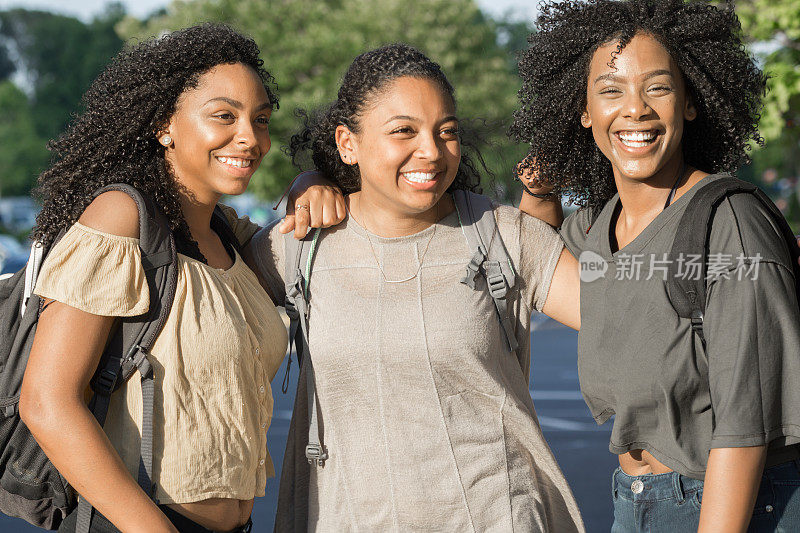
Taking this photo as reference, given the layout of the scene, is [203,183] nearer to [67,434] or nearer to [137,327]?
[137,327]

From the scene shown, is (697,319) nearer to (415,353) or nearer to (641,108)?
(641,108)

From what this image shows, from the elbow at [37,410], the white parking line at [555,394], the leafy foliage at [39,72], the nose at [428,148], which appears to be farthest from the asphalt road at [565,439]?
the leafy foliage at [39,72]

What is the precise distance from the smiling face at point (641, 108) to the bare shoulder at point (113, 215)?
138 centimetres

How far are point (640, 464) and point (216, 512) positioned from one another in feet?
3.97

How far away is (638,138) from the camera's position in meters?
2.55

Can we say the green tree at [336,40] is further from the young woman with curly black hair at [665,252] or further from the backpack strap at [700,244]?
the backpack strap at [700,244]

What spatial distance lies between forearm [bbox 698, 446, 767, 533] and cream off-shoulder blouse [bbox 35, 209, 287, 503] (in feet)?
4.17

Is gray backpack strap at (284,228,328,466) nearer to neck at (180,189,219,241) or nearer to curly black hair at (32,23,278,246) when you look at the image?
neck at (180,189,219,241)

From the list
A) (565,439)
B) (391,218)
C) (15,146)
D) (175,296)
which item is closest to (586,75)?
(391,218)

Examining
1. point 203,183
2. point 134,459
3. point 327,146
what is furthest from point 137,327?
point 327,146

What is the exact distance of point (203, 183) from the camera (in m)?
2.78

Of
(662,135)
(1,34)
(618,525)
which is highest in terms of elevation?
(1,34)

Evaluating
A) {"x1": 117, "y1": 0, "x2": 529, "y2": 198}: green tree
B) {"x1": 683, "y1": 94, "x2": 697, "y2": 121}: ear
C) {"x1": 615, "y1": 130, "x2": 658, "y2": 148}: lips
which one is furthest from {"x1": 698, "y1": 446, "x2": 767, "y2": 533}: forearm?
{"x1": 117, "y1": 0, "x2": 529, "y2": 198}: green tree

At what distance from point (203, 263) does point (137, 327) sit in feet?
1.10
